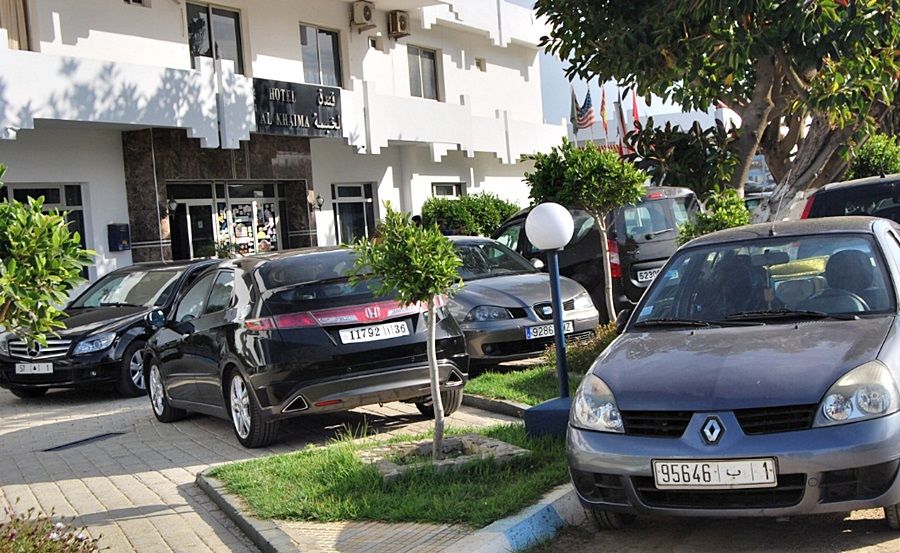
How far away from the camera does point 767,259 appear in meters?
5.86

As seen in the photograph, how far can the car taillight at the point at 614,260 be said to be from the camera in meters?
12.5

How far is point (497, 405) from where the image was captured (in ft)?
28.9

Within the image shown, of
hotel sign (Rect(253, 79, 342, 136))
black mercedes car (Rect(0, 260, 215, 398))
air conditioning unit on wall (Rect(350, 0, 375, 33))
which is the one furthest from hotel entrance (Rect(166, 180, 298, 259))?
black mercedes car (Rect(0, 260, 215, 398))

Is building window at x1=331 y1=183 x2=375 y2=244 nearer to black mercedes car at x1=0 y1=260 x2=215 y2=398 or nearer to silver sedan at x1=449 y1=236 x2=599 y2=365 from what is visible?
black mercedes car at x1=0 y1=260 x2=215 y2=398

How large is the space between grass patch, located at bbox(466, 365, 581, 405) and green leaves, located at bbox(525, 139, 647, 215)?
1895 millimetres

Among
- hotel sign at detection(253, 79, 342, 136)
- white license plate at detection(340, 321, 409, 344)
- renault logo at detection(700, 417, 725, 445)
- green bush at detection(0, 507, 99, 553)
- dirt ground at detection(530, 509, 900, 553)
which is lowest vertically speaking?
dirt ground at detection(530, 509, 900, 553)

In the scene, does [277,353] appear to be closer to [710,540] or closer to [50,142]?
[710,540]

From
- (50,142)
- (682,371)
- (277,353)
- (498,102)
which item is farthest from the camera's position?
(498,102)

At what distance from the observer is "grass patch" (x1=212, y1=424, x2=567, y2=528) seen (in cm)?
550

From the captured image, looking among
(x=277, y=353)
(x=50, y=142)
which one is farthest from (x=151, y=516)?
(x=50, y=142)

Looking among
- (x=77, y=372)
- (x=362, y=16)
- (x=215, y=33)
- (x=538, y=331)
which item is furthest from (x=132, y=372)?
(x=362, y=16)

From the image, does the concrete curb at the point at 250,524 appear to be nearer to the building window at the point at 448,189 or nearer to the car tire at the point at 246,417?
the car tire at the point at 246,417

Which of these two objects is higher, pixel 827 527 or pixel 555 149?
pixel 555 149

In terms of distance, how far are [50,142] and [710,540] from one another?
52.5 feet
